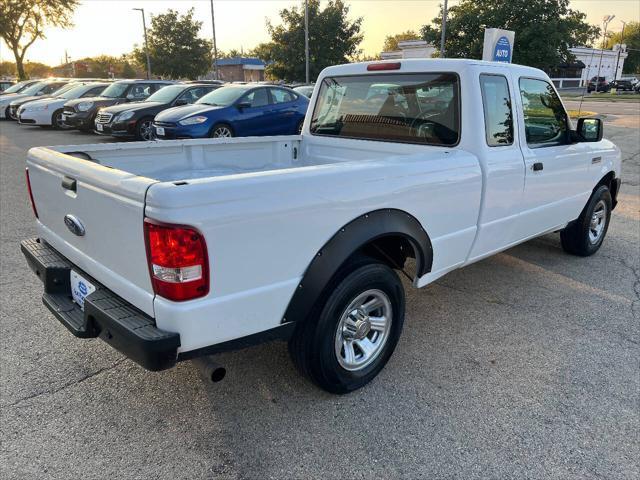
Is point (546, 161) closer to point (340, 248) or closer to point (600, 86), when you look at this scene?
point (340, 248)

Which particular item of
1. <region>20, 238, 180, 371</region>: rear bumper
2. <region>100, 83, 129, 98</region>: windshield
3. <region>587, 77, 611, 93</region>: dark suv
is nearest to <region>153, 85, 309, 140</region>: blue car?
<region>100, 83, 129, 98</region>: windshield

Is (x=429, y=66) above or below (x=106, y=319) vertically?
above

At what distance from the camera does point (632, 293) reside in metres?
4.42

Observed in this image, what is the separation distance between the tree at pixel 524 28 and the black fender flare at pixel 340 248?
2175cm

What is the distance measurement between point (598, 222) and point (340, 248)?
405cm

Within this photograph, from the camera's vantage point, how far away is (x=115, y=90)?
53.8 ft

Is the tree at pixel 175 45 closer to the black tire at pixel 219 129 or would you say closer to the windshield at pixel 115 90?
the windshield at pixel 115 90

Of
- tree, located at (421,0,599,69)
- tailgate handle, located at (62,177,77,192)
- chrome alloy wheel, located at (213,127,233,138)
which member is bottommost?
chrome alloy wheel, located at (213,127,233,138)

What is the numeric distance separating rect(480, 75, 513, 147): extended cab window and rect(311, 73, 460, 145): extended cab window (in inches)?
8.7

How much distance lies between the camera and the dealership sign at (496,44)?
12461 millimetres

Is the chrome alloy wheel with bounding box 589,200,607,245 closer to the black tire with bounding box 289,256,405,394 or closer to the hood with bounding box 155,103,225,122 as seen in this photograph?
the black tire with bounding box 289,256,405,394

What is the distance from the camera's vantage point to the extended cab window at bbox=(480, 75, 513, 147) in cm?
353

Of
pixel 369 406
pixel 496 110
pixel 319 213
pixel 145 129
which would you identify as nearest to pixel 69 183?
pixel 319 213

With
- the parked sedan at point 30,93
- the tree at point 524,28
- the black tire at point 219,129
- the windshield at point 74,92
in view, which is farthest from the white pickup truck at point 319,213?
the parked sedan at point 30,93
